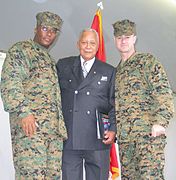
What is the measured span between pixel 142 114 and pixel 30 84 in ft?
1.92

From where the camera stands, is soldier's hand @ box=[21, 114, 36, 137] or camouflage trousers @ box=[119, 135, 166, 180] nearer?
soldier's hand @ box=[21, 114, 36, 137]

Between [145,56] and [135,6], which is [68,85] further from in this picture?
[135,6]

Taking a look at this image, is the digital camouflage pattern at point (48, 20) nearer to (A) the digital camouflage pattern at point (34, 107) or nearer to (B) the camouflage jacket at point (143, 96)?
(A) the digital camouflage pattern at point (34, 107)

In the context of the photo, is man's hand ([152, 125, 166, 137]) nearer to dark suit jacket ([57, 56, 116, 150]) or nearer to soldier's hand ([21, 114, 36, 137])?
dark suit jacket ([57, 56, 116, 150])

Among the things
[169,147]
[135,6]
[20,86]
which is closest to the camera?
[20,86]

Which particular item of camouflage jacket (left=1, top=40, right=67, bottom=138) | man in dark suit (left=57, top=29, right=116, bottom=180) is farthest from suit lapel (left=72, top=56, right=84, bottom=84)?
camouflage jacket (left=1, top=40, right=67, bottom=138)

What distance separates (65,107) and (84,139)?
196 millimetres

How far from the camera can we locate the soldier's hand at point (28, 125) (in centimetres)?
147

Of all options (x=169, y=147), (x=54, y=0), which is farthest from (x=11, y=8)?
(x=169, y=147)

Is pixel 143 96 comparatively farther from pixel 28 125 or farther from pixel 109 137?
pixel 28 125

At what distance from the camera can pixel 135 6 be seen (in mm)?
2932

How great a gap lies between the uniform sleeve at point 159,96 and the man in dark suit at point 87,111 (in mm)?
240

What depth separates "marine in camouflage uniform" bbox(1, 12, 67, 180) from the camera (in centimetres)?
147

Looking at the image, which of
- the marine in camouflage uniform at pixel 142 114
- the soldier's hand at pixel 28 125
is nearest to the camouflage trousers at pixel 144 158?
the marine in camouflage uniform at pixel 142 114
